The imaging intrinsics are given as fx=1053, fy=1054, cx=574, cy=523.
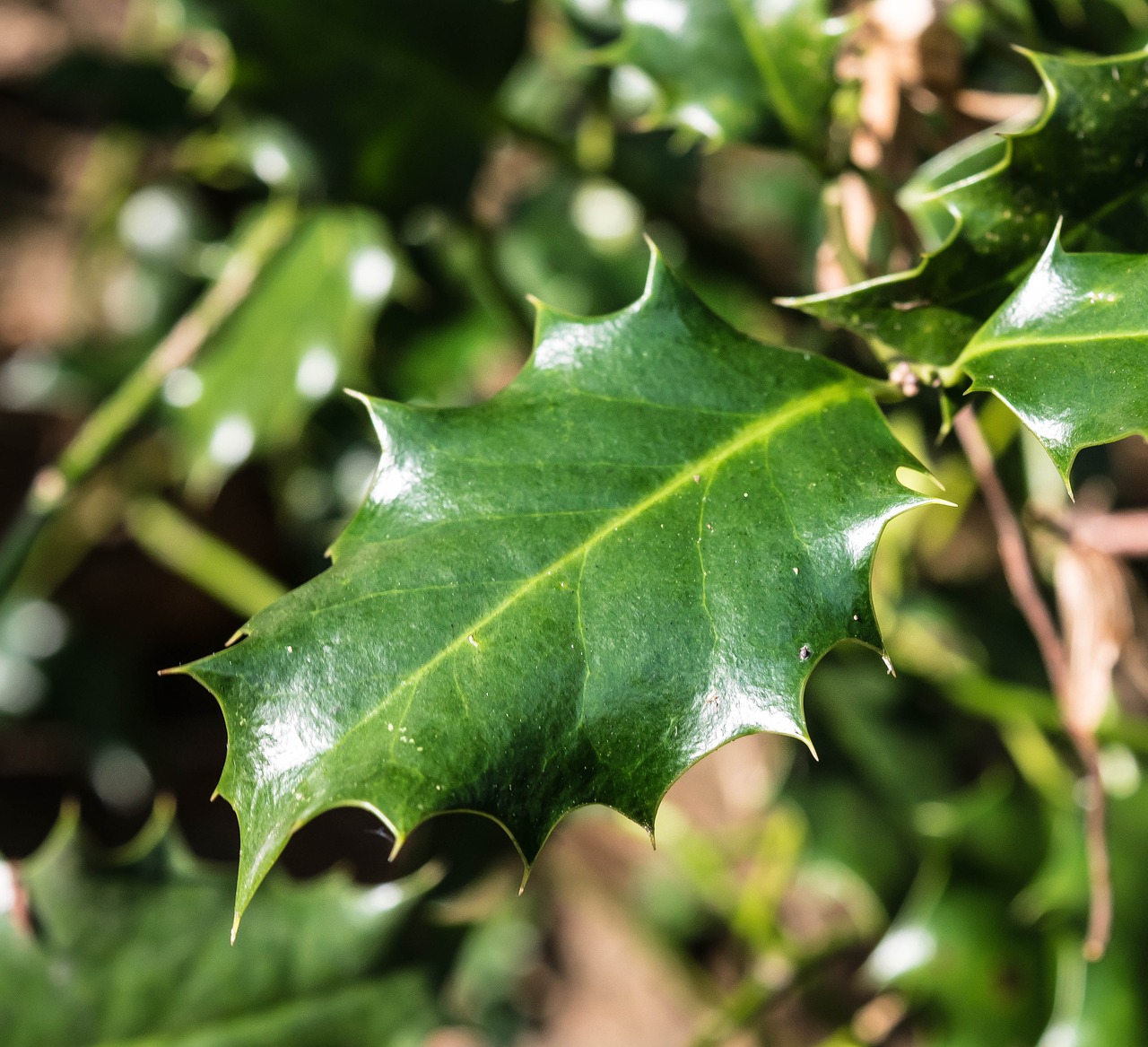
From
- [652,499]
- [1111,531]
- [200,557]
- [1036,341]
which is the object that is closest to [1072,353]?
[1036,341]

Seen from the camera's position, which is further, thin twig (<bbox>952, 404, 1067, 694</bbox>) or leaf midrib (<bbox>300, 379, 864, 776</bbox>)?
thin twig (<bbox>952, 404, 1067, 694</bbox>)

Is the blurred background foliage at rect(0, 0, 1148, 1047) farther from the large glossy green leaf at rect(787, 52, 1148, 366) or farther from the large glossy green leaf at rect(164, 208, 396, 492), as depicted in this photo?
the large glossy green leaf at rect(787, 52, 1148, 366)

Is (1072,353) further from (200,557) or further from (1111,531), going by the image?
(200,557)

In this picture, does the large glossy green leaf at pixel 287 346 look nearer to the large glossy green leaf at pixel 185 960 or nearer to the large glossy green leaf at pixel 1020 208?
the large glossy green leaf at pixel 185 960

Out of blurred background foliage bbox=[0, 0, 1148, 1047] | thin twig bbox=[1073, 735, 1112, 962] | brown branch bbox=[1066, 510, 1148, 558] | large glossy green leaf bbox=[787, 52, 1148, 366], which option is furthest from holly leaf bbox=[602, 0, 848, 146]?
thin twig bbox=[1073, 735, 1112, 962]

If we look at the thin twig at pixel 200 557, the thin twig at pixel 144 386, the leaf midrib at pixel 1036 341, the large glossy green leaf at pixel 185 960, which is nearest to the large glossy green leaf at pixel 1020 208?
the leaf midrib at pixel 1036 341

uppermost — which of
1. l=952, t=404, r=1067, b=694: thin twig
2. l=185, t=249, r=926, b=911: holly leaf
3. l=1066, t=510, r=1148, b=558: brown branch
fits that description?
l=185, t=249, r=926, b=911: holly leaf

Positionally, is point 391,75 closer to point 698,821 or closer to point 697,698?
point 697,698
